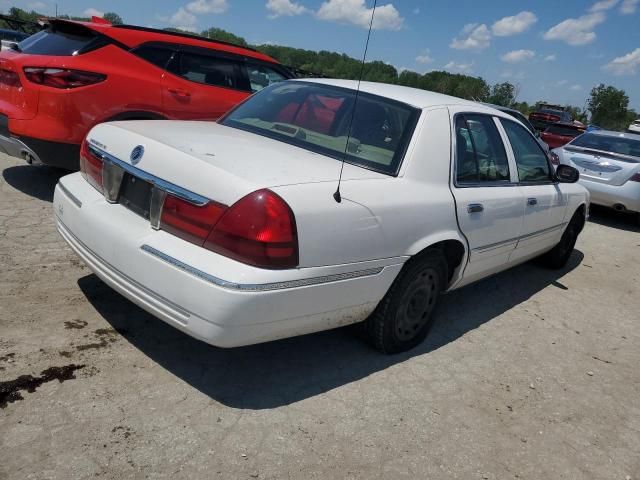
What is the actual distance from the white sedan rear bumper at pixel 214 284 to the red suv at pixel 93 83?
7.22ft

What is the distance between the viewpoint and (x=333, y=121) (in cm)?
349

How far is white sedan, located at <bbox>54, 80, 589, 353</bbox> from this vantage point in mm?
2395

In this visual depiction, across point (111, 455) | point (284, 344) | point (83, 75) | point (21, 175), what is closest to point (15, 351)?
point (111, 455)

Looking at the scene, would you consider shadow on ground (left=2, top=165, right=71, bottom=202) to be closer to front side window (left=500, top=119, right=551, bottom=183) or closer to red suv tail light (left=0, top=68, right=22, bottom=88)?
red suv tail light (left=0, top=68, right=22, bottom=88)

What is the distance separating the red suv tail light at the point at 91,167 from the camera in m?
3.03

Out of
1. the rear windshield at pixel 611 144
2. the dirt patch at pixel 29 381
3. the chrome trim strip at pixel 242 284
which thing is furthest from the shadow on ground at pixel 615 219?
the dirt patch at pixel 29 381

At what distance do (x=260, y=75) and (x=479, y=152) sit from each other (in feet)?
12.0

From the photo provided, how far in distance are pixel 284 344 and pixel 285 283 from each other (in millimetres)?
996

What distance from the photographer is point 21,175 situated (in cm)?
585

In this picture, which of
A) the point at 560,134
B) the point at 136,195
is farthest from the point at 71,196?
the point at 560,134

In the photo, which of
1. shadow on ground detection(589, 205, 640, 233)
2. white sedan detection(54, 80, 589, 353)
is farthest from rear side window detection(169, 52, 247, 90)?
shadow on ground detection(589, 205, 640, 233)

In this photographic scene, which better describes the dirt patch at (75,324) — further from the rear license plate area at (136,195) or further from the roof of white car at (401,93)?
the roof of white car at (401,93)

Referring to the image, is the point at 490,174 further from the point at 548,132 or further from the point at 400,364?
the point at 548,132

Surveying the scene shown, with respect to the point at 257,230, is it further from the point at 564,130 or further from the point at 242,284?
the point at 564,130
